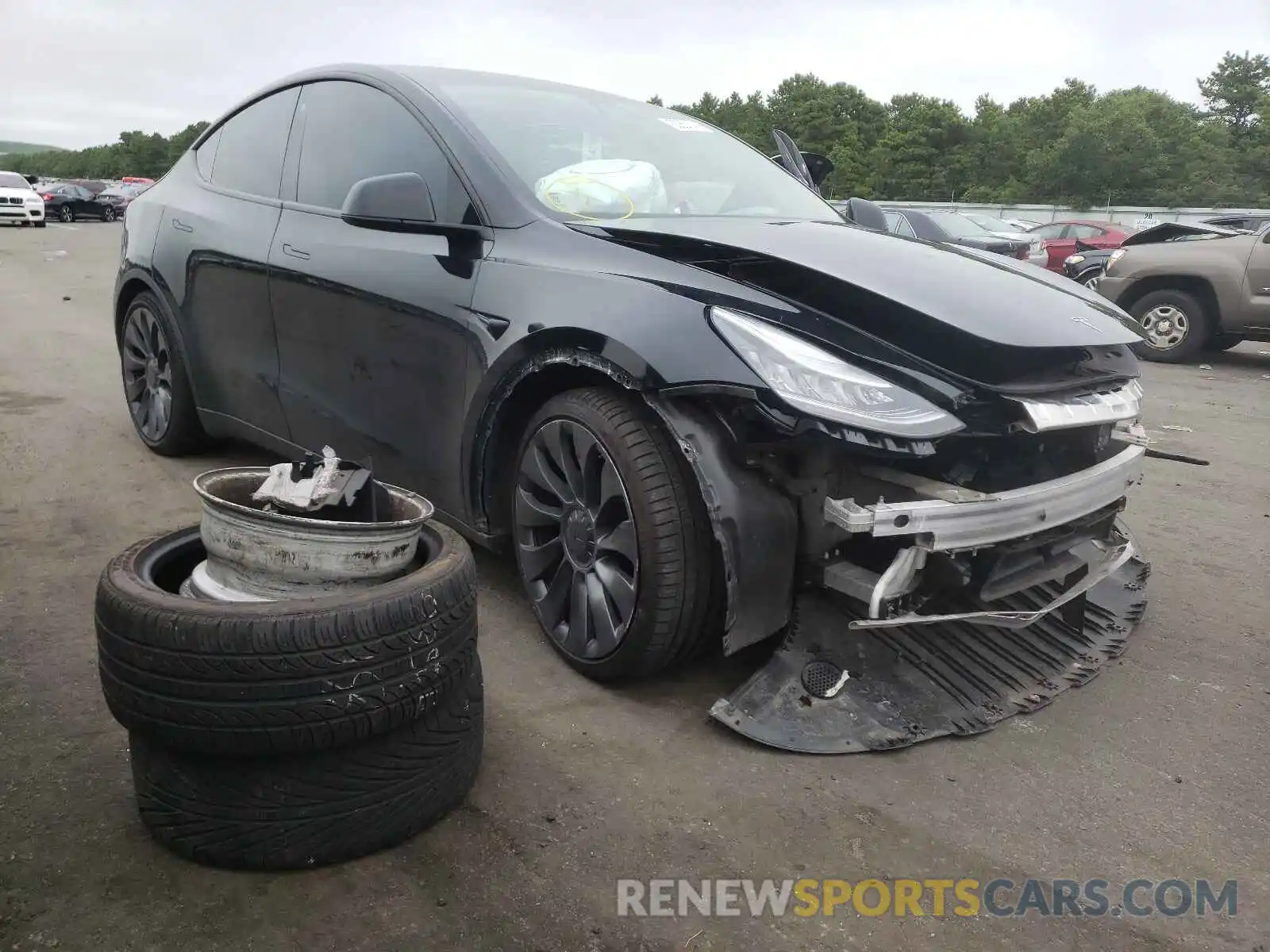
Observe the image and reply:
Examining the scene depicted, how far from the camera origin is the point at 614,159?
3223 millimetres

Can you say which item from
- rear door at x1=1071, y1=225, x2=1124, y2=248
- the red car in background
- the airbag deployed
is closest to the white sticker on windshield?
the airbag deployed

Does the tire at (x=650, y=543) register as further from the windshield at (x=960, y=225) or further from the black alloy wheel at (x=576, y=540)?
the windshield at (x=960, y=225)

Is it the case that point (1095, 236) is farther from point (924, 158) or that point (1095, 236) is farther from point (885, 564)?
point (924, 158)

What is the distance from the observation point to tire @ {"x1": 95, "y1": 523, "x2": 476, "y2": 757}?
1682mm

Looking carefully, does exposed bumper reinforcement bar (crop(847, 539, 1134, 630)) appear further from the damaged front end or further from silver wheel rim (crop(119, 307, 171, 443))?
silver wheel rim (crop(119, 307, 171, 443))

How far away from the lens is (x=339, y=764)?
1808 millimetres

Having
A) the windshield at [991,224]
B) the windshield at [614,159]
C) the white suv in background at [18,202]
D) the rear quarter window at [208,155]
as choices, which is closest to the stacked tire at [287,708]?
the windshield at [614,159]

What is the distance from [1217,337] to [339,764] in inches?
413

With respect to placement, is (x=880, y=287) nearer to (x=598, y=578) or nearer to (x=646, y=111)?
(x=598, y=578)

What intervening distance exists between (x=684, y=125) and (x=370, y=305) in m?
1.48

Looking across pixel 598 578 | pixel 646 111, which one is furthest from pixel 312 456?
pixel 646 111

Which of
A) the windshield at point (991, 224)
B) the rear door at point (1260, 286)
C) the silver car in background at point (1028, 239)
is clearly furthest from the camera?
the windshield at point (991, 224)

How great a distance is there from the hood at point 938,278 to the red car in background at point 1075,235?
1712cm

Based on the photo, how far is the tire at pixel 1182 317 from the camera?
9.61 meters
